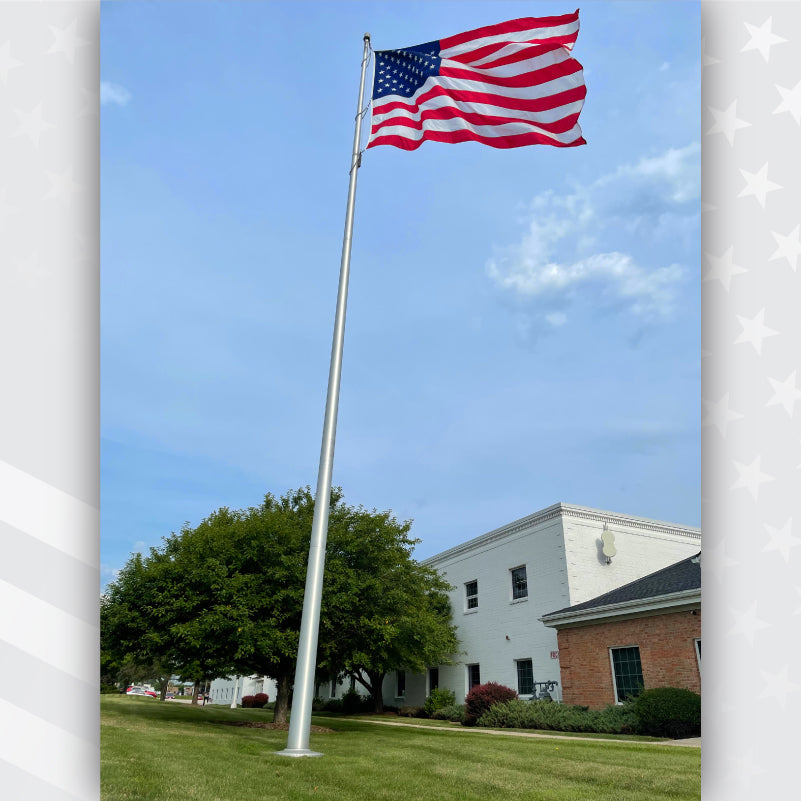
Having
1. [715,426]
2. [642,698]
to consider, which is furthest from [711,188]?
[642,698]

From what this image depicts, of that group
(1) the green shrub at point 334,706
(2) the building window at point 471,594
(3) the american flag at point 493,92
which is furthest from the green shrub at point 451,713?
(3) the american flag at point 493,92

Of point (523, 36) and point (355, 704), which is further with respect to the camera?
point (355, 704)

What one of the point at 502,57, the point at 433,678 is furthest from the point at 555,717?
the point at 502,57

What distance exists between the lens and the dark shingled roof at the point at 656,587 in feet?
65.3

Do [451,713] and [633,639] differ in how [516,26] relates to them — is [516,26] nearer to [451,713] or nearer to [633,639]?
[633,639]

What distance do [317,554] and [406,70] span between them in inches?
336

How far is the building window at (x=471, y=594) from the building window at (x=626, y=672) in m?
9.21

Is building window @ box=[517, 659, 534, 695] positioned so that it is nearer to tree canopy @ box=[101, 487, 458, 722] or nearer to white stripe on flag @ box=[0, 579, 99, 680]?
tree canopy @ box=[101, 487, 458, 722]

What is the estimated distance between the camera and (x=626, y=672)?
20.8 meters

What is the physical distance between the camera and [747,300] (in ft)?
12.9

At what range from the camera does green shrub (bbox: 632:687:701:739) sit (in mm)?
17203

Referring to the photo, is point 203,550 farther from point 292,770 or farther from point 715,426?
→ point 715,426

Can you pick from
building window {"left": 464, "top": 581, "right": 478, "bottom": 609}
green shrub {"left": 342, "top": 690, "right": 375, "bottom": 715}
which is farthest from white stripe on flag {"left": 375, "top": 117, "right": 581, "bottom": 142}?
green shrub {"left": 342, "top": 690, "right": 375, "bottom": 715}

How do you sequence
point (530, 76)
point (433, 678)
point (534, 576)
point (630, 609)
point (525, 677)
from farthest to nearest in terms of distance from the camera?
point (433, 678), point (534, 576), point (525, 677), point (630, 609), point (530, 76)
